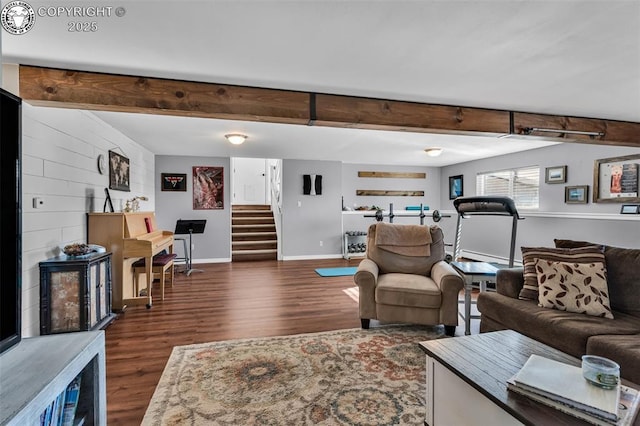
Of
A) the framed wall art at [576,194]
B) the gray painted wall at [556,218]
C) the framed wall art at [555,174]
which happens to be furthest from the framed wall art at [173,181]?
the framed wall art at [576,194]

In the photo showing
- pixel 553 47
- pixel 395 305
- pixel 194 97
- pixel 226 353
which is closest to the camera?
pixel 553 47

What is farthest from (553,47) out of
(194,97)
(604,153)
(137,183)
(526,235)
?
(137,183)

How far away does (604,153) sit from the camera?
452 cm

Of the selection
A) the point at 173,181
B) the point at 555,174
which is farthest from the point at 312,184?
the point at 555,174

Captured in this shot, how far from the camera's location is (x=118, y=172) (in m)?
4.20

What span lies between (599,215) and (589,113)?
1774 mm

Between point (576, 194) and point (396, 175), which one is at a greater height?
point (396, 175)

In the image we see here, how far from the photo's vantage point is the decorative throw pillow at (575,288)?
2.12m

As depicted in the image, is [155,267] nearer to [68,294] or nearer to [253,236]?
[68,294]

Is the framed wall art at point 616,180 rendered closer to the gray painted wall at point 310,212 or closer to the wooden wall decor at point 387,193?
the wooden wall decor at point 387,193

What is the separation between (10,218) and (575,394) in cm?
236

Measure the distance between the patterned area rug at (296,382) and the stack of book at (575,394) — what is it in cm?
72

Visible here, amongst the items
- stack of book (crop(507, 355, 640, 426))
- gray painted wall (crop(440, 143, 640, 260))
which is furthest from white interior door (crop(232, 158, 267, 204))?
stack of book (crop(507, 355, 640, 426))

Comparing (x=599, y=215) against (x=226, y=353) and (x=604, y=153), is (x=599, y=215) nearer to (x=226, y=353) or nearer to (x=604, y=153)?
(x=604, y=153)
